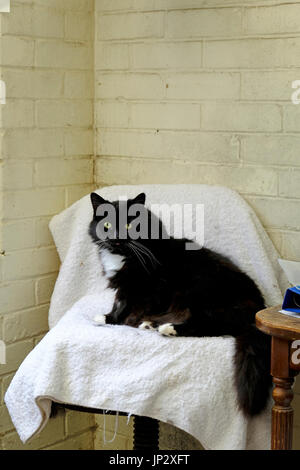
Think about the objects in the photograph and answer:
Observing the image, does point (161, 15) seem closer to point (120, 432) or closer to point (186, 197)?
point (186, 197)

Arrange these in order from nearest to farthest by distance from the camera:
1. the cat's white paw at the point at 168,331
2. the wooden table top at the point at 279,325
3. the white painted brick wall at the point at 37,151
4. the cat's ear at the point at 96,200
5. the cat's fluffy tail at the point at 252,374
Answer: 1. the wooden table top at the point at 279,325
2. the cat's fluffy tail at the point at 252,374
3. the cat's white paw at the point at 168,331
4. the cat's ear at the point at 96,200
5. the white painted brick wall at the point at 37,151

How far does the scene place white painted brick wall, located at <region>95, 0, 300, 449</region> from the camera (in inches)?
87.9

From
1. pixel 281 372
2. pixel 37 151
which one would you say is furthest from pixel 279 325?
pixel 37 151

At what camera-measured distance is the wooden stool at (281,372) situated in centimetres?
179

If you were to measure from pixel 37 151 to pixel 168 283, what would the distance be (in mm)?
719

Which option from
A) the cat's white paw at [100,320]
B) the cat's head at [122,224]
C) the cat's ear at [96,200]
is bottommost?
the cat's white paw at [100,320]

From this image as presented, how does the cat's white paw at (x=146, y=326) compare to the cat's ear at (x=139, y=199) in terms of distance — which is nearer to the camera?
the cat's white paw at (x=146, y=326)

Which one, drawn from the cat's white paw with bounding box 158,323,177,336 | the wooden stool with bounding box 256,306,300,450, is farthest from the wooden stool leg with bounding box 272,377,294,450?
the cat's white paw with bounding box 158,323,177,336

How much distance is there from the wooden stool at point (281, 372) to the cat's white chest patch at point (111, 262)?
0.54m

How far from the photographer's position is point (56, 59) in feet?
8.22

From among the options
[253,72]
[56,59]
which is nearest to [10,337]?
[56,59]

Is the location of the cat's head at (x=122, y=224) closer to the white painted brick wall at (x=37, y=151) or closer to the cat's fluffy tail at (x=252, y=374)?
the white painted brick wall at (x=37, y=151)

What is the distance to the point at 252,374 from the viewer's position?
187cm

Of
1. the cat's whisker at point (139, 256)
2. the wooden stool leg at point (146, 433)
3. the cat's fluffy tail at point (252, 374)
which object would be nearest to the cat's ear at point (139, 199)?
the cat's whisker at point (139, 256)
